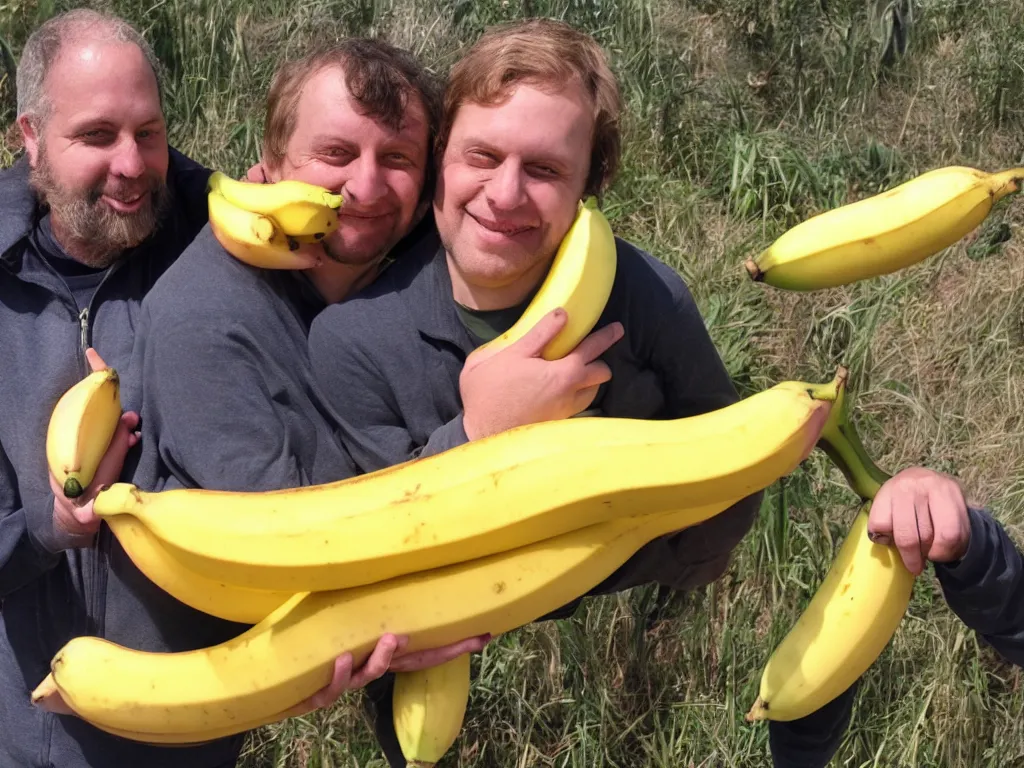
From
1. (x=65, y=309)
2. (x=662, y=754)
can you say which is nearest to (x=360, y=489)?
(x=65, y=309)

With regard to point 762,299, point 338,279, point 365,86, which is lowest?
point 762,299

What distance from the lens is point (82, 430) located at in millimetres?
2180

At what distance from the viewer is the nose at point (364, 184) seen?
7.91 ft

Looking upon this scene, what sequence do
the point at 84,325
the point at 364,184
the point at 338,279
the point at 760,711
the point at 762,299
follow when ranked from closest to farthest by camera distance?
the point at 760,711
the point at 364,184
the point at 338,279
the point at 84,325
the point at 762,299

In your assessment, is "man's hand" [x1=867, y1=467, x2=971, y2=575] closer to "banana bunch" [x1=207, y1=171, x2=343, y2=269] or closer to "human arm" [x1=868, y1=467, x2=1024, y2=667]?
"human arm" [x1=868, y1=467, x2=1024, y2=667]

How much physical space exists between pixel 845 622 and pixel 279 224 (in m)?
1.32

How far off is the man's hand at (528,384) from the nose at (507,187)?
0.27m

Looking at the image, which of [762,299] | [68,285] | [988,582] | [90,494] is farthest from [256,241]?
[762,299]

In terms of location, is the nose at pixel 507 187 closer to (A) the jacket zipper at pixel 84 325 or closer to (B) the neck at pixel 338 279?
(B) the neck at pixel 338 279

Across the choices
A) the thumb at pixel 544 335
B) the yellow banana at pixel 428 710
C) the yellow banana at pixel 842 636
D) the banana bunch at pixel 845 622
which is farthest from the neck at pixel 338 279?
the yellow banana at pixel 842 636

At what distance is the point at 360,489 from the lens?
1.92 metres

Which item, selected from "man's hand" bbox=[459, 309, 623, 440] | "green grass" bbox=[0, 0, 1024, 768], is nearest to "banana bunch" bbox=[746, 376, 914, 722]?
"man's hand" bbox=[459, 309, 623, 440]

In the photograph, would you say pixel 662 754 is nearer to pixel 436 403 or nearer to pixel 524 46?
pixel 436 403

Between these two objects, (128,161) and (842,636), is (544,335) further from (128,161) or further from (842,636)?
(128,161)
